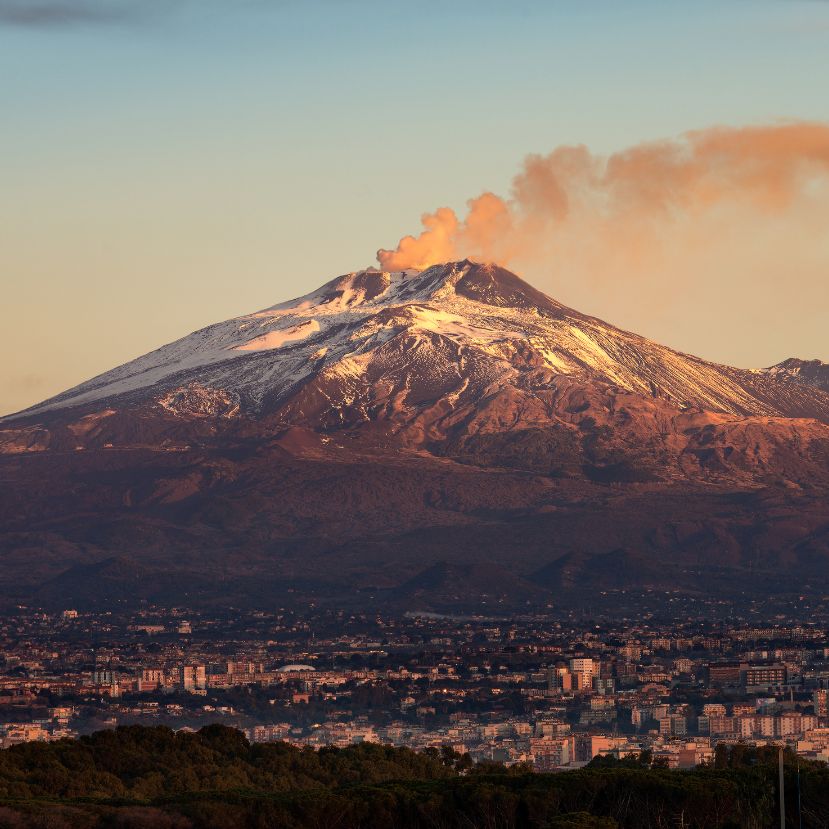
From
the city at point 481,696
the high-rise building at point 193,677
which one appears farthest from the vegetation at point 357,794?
the high-rise building at point 193,677

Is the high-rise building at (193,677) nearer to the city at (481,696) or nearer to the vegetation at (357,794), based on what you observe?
the city at (481,696)

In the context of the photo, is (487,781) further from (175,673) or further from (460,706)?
(175,673)

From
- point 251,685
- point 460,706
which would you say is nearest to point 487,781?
point 460,706

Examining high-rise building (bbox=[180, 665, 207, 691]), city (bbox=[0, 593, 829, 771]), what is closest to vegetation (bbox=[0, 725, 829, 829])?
city (bbox=[0, 593, 829, 771])

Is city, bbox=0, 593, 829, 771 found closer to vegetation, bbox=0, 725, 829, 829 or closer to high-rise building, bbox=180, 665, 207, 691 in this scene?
high-rise building, bbox=180, 665, 207, 691

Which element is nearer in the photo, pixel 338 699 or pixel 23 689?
pixel 338 699

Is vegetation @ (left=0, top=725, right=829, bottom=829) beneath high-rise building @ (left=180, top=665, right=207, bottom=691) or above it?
beneath

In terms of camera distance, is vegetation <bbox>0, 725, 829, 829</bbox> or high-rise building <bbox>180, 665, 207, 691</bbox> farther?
high-rise building <bbox>180, 665, 207, 691</bbox>

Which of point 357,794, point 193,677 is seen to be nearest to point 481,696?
point 193,677
